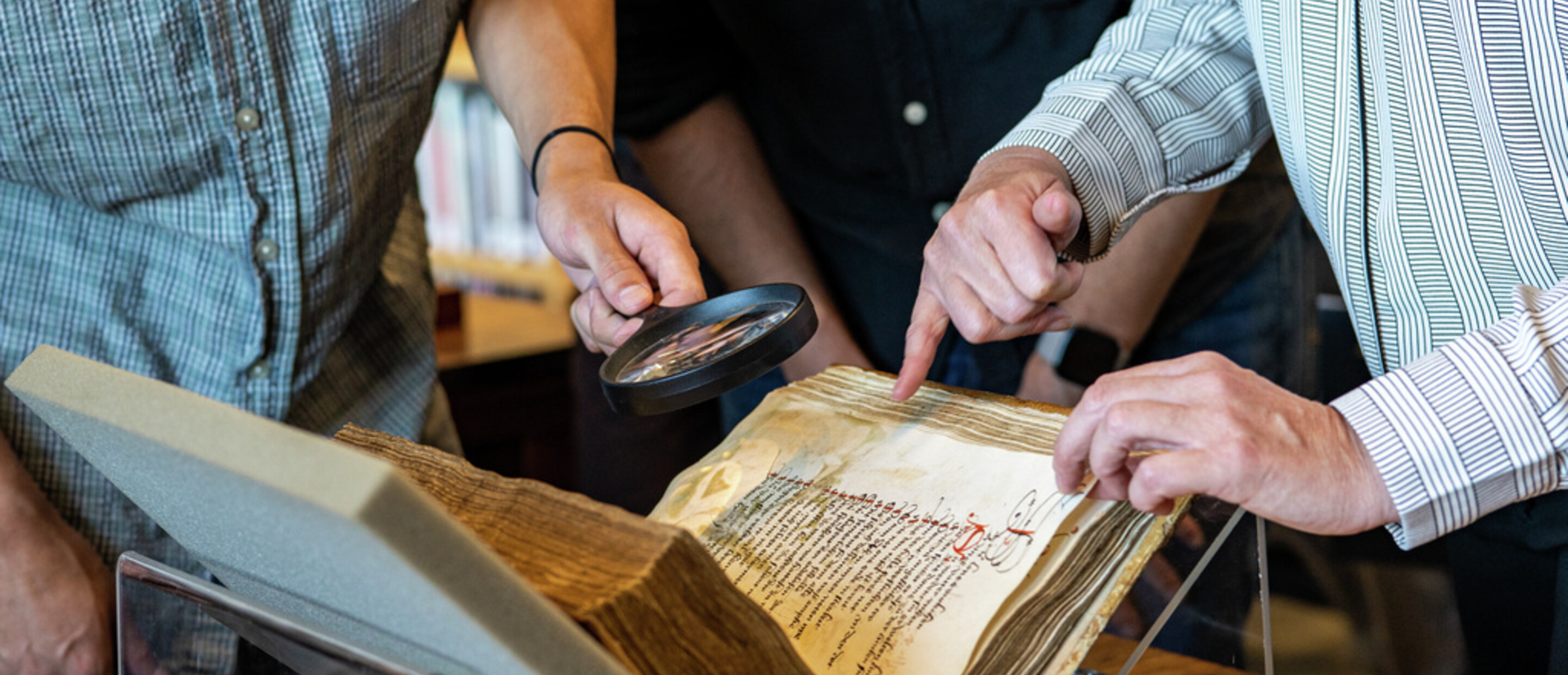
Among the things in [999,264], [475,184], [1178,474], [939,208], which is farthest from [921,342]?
[475,184]

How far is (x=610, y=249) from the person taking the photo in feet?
3.08

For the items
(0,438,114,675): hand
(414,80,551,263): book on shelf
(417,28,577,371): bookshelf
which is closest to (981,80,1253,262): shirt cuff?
(0,438,114,675): hand

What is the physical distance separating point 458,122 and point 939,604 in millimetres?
2427

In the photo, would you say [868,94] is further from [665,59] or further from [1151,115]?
[1151,115]

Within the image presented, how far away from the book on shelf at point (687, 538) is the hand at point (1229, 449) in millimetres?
48

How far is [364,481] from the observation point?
1.10 feet

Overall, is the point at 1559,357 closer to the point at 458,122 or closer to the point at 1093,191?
the point at 1093,191

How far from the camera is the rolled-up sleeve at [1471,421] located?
63cm

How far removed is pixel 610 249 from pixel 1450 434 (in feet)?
1.96

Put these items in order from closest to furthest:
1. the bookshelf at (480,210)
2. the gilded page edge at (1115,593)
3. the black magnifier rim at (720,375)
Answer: the gilded page edge at (1115,593) → the black magnifier rim at (720,375) → the bookshelf at (480,210)

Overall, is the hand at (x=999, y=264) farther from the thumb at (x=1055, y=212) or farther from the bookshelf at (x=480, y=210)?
the bookshelf at (x=480, y=210)

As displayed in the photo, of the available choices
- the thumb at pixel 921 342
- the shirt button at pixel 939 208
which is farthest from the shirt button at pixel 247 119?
the shirt button at pixel 939 208

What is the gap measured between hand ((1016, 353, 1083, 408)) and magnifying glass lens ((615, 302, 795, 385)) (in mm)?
638

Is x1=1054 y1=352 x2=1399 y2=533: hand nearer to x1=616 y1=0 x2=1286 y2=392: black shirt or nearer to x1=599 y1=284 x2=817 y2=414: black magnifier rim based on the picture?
x1=599 y1=284 x2=817 y2=414: black magnifier rim
